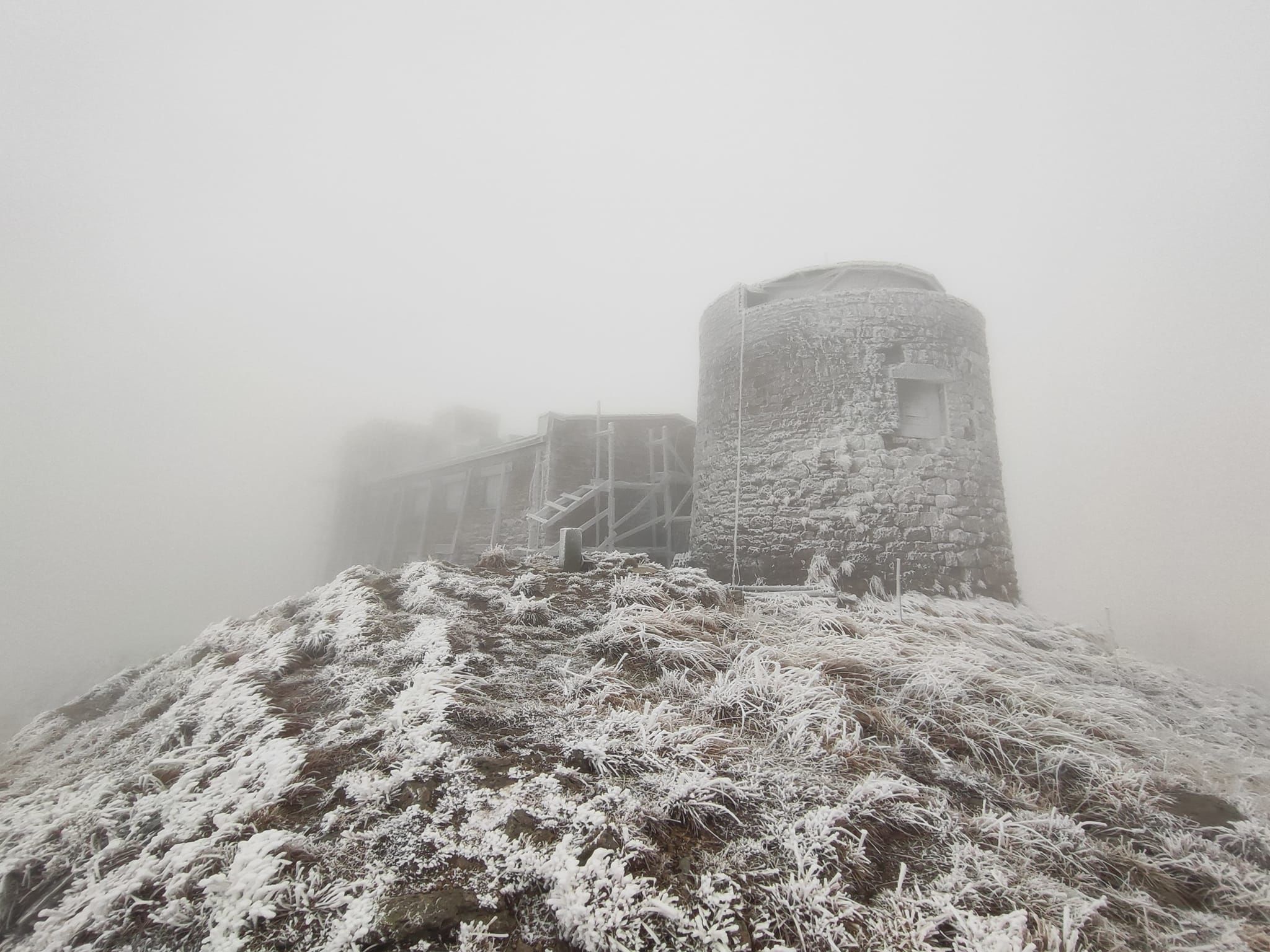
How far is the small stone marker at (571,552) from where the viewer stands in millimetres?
5668

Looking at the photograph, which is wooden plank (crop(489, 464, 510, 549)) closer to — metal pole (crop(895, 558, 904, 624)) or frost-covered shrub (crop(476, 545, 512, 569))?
frost-covered shrub (crop(476, 545, 512, 569))

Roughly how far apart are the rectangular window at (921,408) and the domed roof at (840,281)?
1.56m

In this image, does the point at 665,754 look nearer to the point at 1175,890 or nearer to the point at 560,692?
the point at 560,692

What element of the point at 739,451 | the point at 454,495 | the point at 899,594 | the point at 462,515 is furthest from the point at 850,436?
the point at 454,495

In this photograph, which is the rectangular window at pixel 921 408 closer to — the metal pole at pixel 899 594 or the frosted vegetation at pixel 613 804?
the metal pole at pixel 899 594

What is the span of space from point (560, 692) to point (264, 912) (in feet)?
5.51

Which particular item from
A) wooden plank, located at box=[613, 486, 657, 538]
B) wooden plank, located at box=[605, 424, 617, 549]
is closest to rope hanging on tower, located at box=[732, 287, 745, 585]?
wooden plank, located at box=[605, 424, 617, 549]

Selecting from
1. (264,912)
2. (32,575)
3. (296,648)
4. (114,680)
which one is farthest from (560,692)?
(32,575)

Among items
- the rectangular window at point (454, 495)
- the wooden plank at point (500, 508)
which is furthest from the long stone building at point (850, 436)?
the rectangular window at point (454, 495)

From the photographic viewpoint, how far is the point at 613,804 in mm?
2221

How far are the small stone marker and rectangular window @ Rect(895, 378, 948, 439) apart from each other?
483 cm

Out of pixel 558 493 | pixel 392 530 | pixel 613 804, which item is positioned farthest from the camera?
pixel 392 530

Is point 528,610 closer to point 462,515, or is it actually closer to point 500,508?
point 500,508

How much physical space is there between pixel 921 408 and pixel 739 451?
259 cm
